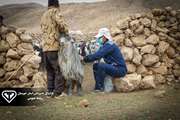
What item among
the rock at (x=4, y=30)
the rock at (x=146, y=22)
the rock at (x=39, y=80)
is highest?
the rock at (x=146, y=22)

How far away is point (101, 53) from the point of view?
6043mm

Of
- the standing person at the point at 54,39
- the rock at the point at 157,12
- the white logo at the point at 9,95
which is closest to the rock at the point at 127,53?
the rock at the point at 157,12

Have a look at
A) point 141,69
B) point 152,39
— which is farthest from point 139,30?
point 141,69

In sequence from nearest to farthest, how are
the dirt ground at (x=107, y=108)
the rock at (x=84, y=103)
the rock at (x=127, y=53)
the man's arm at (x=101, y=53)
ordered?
1. the dirt ground at (x=107, y=108)
2. the rock at (x=84, y=103)
3. the man's arm at (x=101, y=53)
4. the rock at (x=127, y=53)

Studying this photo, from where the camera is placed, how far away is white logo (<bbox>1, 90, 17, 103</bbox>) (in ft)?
16.2

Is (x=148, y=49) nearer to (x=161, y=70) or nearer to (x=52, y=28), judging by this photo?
(x=161, y=70)

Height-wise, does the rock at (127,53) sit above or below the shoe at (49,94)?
above

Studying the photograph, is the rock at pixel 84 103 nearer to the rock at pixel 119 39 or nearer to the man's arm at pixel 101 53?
the man's arm at pixel 101 53

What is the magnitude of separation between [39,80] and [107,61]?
3.02 ft

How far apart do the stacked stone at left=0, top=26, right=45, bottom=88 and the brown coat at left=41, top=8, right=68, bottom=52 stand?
77cm

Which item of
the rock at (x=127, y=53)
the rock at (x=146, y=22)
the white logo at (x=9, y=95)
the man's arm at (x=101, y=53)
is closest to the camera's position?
the white logo at (x=9, y=95)

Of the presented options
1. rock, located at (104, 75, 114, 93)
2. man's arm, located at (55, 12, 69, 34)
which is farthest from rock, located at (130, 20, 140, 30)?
man's arm, located at (55, 12, 69, 34)

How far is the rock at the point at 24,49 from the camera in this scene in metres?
6.53

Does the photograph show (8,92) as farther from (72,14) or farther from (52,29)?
(72,14)
